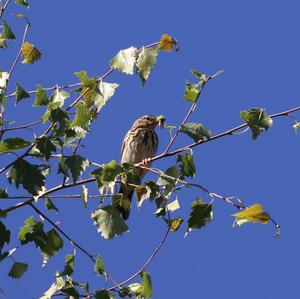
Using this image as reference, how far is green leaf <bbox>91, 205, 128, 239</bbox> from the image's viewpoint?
451 cm

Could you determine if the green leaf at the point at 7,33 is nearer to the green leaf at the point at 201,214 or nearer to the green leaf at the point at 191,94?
the green leaf at the point at 191,94

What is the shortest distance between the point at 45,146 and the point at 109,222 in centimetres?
64

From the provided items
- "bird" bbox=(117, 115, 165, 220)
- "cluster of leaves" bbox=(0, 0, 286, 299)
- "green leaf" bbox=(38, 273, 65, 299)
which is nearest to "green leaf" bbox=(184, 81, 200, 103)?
"cluster of leaves" bbox=(0, 0, 286, 299)

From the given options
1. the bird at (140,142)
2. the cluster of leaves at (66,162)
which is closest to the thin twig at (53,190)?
the cluster of leaves at (66,162)

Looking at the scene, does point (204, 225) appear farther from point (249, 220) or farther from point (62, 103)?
point (62, 103)

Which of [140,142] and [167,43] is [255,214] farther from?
[140,142]

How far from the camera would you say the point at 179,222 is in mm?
4516

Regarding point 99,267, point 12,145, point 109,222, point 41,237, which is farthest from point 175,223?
point 12,145

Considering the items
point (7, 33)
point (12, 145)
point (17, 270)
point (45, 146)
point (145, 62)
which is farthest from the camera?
point (7, 33)

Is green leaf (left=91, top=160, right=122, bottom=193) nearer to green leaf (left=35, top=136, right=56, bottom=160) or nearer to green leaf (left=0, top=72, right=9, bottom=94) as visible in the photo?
green leaf (left=35, top=136, right=56, bottom=160)

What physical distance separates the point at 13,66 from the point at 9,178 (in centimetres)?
88

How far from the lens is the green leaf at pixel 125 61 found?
14.4ft

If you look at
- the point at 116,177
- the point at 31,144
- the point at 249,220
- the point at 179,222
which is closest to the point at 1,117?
the point at 31,144

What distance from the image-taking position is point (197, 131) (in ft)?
14.6
